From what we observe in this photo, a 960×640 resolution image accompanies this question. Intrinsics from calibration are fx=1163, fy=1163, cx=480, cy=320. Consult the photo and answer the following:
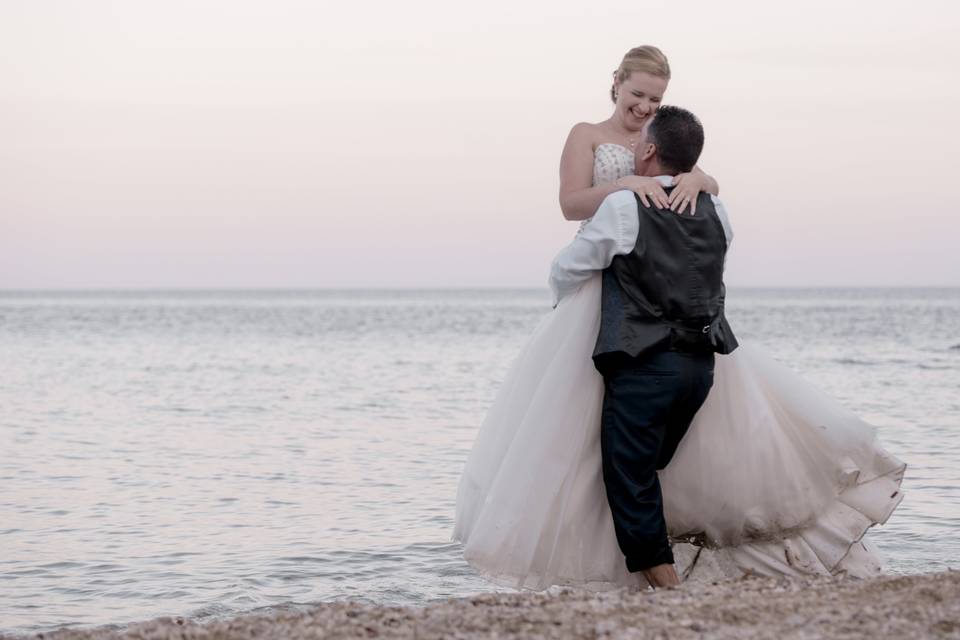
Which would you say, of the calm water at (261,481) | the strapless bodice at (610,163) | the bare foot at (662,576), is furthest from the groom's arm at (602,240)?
the calm water at (261,481)

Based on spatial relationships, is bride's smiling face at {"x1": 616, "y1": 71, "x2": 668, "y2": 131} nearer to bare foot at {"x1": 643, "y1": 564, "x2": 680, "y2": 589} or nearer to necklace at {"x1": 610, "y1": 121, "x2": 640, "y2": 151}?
necklace at {"x1": 610, "y1": 121, "x2": 640, "y2": 151}

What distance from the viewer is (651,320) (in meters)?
4.70

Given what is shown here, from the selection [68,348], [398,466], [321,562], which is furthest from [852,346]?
[321,562]

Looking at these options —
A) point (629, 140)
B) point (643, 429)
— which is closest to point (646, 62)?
point (629, 140)

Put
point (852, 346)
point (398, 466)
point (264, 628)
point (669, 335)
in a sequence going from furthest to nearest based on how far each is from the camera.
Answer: point (852, 346) < point (398, 466) < point (669, 335) < point (264, 628)

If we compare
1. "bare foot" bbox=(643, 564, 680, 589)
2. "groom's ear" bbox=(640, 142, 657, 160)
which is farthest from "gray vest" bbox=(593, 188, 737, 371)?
"bare foot" bbox=(643, 564, 680, 589)

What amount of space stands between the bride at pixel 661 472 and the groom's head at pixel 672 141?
4.5 inches

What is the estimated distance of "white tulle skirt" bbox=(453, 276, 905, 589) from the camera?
4977 mm

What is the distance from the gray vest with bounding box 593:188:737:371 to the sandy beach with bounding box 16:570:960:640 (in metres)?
0.99

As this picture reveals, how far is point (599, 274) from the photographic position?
196 inches

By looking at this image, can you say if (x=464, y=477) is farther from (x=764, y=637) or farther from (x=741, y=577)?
(x=764, y=637)

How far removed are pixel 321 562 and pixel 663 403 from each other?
13.0 feet

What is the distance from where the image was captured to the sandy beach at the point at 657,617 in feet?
12.8

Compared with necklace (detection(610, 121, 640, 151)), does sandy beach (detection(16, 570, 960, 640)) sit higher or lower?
lower
